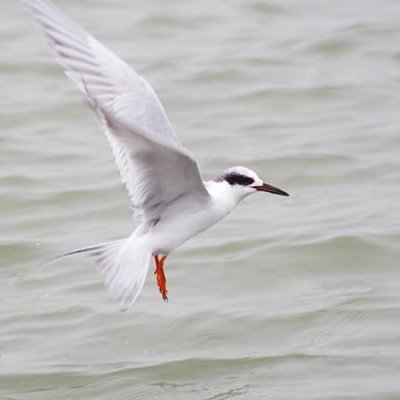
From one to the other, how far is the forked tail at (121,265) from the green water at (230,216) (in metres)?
0.87

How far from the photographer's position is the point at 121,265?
6094mm

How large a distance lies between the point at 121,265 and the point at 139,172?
0.41 meters

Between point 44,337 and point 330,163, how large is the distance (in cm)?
309

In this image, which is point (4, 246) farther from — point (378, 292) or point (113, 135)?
point (113, 135)

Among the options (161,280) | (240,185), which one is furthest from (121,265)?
(240,185)

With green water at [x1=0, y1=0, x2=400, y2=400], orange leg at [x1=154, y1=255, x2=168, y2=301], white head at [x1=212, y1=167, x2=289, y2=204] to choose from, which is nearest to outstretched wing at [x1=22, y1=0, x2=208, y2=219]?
white head at [x1=212, y1=167, x2=289, y2=204]

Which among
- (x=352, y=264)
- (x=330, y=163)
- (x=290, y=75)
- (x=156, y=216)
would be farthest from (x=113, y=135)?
(x=290, y=75)

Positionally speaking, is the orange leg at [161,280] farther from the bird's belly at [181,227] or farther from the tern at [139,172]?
the bird's belly at [181,227]

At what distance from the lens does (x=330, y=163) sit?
9.87m

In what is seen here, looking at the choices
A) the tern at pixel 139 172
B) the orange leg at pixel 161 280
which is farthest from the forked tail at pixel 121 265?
the orange leg at pixel 161 280

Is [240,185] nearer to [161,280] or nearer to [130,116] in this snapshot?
[161,280]

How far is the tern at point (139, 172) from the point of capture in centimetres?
582

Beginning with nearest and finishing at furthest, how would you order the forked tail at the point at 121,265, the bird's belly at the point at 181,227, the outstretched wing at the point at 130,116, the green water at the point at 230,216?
the outstretched wing at the point at 130,116 → the forked tail at the point at 121,265 → the bird's belly at the point at 181,227 → the green water at the point at 230,216

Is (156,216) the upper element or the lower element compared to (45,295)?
upper
